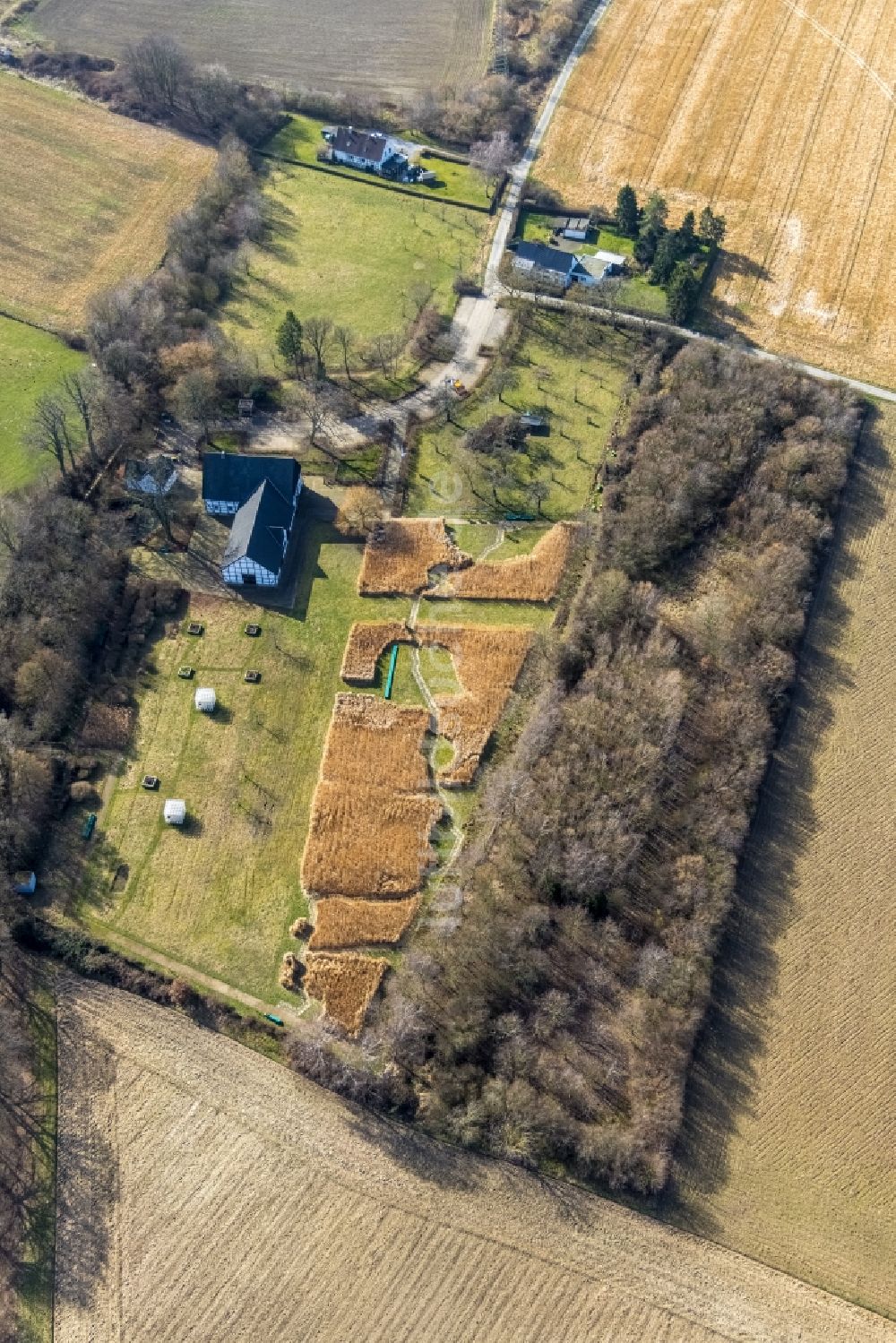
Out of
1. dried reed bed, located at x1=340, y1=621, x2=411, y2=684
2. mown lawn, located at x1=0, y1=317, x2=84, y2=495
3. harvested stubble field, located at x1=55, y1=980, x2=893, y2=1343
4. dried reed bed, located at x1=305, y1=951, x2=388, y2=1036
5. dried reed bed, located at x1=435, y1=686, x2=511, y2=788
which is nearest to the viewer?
harvested stubble field, located at x1=55, y1=980, x2=893, y2=1343

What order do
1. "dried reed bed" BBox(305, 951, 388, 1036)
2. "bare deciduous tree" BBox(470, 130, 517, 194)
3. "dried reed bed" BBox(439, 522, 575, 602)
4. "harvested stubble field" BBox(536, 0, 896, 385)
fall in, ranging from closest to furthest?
1. "dried reed bed" BBox(305, 951, 388, 1036)
2. "dried reed bed" BBox(439, 522, 575, 602)
3. "harvested stubble field" BBox(536, 0, 896, 385)
4. "bare deciduous tree" BBox(470, 130, 517, 194)

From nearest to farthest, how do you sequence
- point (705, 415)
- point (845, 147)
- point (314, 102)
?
point (705, 415)
point (845, 147)
point (314, 102)

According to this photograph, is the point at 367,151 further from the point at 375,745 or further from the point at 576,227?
the point at 375,745

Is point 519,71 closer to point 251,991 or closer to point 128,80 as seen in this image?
point 128,80

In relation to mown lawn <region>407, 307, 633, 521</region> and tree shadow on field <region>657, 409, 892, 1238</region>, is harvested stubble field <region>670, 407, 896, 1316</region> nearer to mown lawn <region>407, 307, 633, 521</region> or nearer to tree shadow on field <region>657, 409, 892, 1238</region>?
tree shadow on field <region>657, 409, 892, 1238</region>

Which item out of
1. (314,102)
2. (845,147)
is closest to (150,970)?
(314,102)

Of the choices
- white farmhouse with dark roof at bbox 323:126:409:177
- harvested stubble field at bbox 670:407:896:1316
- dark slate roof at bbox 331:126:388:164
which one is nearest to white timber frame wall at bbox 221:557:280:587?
harvested stubble field at bbox 670:407:896:1316

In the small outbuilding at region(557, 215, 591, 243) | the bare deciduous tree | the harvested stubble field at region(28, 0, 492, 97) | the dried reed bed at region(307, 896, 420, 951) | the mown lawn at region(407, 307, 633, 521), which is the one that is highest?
the harvested stubble field at region(28, 0, 492, 97)
